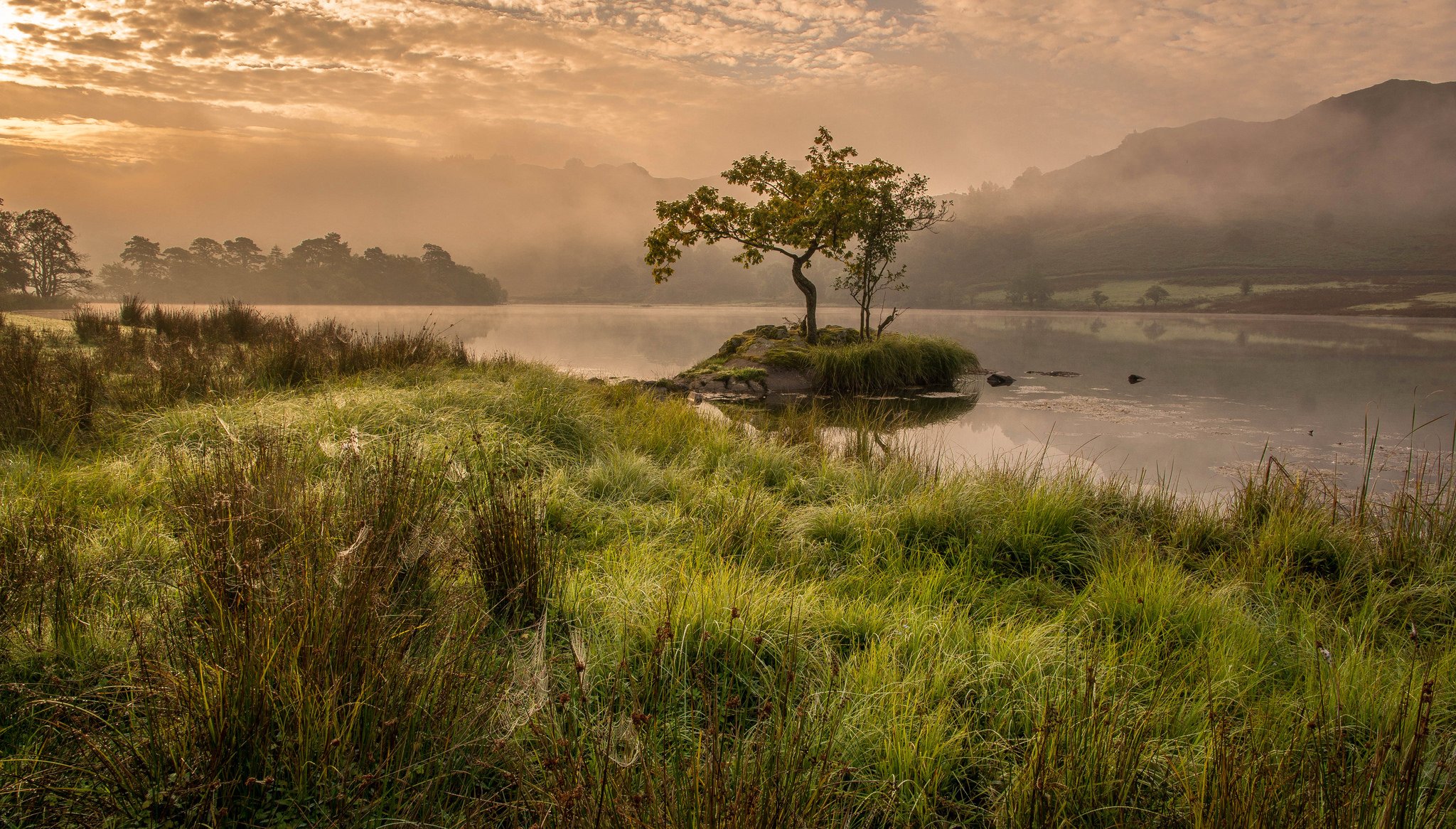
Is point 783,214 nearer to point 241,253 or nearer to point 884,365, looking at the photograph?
point 884,365

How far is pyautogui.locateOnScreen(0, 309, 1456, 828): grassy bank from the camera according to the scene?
157 cm

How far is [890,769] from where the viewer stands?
1.99 metres

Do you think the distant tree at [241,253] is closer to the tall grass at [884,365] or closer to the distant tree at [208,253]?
the distant tree at [208,253]

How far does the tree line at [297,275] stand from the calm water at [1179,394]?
56.6m

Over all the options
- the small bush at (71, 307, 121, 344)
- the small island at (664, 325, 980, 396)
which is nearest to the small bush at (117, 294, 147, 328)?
the small bush at (71, 307, 121, 344)

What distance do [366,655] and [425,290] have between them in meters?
102

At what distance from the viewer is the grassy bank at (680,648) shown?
1568 millimetres

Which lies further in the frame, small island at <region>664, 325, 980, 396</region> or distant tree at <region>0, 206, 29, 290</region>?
distant tree at <region>0, 206, 29, 290</region>

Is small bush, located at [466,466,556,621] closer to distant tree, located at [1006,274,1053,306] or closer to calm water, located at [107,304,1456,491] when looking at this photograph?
calm water, located at [107,304,1456,491]

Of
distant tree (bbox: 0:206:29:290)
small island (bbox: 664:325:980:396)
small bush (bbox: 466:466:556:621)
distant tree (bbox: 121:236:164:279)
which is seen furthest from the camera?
distant tree (bbox: 121:236:164:279)

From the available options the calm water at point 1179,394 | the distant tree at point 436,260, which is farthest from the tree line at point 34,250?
the distant tree at point 436,260

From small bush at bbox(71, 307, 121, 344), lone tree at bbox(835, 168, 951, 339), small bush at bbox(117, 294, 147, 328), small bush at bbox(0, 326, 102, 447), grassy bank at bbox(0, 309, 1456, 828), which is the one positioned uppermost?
lone tree at bbox(835, 168, 951, 339)

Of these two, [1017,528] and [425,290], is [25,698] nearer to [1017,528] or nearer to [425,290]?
[1017,528]

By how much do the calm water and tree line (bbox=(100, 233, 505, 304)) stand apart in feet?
186
